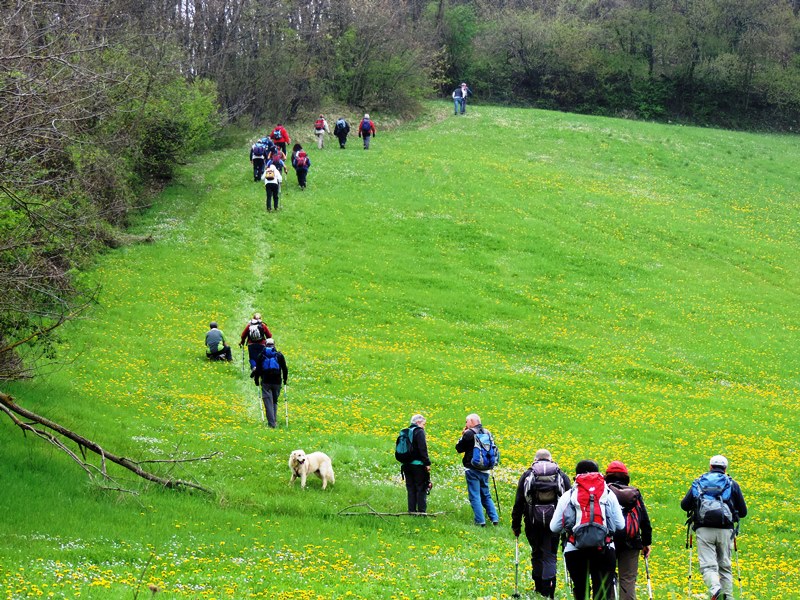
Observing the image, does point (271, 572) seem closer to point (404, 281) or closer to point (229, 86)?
point (404, 281)

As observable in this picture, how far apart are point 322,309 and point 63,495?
19969mm

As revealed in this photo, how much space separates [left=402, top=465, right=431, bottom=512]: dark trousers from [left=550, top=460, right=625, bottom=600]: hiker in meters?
5.11

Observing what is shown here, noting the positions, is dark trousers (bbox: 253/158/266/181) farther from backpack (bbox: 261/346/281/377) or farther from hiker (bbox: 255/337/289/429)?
backpack (bbox: 261/346/281/377)

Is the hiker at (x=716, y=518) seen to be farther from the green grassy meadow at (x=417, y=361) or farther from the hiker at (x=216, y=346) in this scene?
the hiker at (x=216, y=346)

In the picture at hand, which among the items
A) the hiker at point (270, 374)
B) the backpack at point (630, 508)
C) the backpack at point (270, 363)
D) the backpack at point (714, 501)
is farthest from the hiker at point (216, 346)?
the backpack at point (630, 508)

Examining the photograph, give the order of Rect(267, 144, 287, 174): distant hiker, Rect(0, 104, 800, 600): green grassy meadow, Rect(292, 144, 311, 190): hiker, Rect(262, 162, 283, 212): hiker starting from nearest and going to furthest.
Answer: Rect(0, 104, 800, 600): green grassy meadow → Rect(262, 162, 283, 212): hiker → Rect(267, 144, 287, 174): distant hiker → Rect(292, 144, 311, 190): hiker

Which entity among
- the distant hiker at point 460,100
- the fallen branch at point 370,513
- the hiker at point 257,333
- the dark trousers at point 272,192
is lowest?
the fallen branch at point 370,513

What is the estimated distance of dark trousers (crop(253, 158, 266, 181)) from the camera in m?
45.7

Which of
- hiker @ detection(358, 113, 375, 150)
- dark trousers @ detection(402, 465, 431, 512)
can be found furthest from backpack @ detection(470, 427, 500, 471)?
hiker @ detection(358, 113, 375, 150)

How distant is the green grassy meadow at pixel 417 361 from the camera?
1360 centimetres

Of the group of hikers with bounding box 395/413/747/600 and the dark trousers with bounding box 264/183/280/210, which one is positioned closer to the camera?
the group of hikers with bounding box 395/413/747/600

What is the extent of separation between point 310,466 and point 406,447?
228cm

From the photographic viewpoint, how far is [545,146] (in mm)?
61438

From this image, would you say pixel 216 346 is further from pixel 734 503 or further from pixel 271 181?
pixel 734 503
